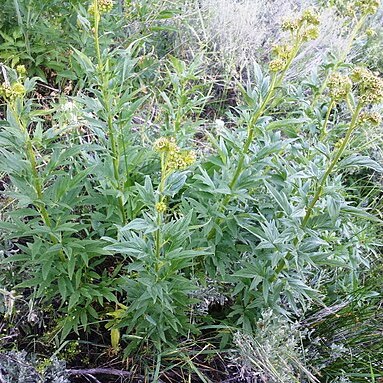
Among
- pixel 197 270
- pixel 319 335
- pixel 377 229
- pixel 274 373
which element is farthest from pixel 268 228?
pixel 377 229

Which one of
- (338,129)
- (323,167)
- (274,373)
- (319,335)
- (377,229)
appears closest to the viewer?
(274,373)

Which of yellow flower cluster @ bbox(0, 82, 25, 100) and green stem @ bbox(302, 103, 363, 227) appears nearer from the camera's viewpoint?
yellow flower cluster @ bbox(0, 82, 25, 100)

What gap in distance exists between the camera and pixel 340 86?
1710 mm

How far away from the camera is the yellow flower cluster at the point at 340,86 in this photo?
1.65m

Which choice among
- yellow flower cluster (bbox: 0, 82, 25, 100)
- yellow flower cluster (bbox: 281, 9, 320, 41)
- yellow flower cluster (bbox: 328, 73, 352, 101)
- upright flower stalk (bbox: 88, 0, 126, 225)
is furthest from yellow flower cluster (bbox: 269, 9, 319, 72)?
yellow flower cluster (bbox: 0, 82, 25, 100)

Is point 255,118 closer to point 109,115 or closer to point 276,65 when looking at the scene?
point 276,65

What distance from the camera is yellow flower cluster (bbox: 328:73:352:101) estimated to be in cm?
165

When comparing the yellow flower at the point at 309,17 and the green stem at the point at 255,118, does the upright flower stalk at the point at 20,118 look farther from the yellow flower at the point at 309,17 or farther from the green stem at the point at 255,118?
the yellow flower at the point at 309,17

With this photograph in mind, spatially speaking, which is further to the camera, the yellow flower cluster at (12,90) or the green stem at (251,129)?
the green stem at (251,129)

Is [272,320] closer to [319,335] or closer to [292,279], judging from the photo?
[292,279]

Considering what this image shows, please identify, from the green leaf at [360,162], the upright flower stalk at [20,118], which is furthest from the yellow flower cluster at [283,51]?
the upright flower stalk at [20,118]

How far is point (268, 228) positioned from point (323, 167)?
37 cm

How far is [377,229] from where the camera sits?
107 inches

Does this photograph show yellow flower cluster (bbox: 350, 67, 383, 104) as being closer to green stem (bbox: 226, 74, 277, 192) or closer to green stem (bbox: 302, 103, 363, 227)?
green stem (bbox: 302, 103, 363, 227)
